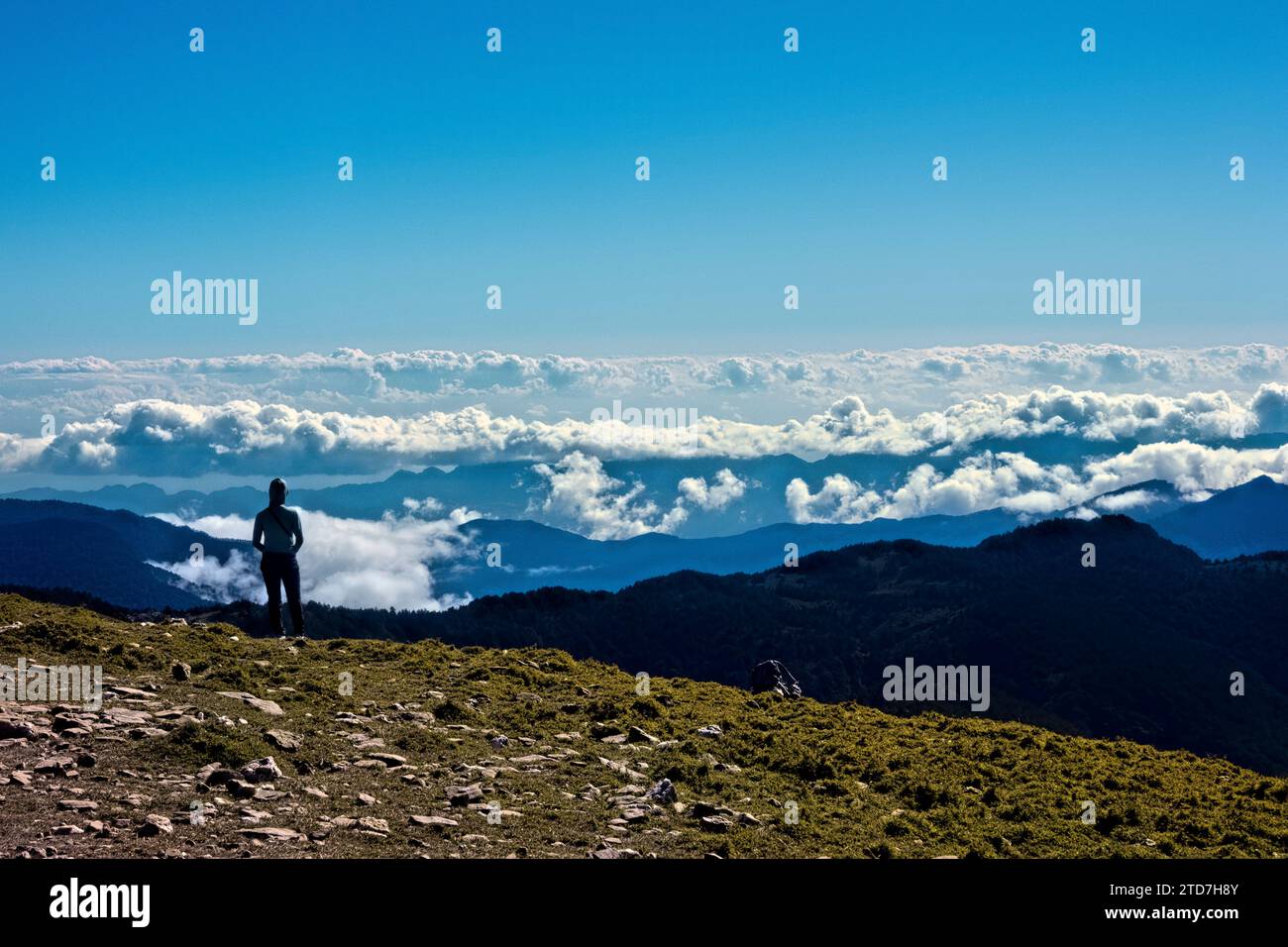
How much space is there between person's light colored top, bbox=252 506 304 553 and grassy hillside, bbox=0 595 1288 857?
3.15m

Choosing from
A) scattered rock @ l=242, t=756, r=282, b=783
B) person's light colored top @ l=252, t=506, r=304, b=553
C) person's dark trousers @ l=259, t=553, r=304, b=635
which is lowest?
scattered rock @ l=242, t=756, r=282, b=783

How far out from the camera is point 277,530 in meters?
30.2

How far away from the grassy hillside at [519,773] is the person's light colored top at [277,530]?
315 centimetres

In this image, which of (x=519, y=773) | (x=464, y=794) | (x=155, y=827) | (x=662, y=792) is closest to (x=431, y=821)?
(x=464, y=794)

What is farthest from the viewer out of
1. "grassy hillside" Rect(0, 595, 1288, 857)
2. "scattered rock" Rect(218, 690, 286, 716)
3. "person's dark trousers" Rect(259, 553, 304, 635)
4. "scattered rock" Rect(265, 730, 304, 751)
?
"person's dark trousers" Rect(259, 553, 304, 635)

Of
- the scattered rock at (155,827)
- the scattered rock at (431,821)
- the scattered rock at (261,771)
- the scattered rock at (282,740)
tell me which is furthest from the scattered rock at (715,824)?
the scattered rock at (155,827)

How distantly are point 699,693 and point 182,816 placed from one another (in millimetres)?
18894

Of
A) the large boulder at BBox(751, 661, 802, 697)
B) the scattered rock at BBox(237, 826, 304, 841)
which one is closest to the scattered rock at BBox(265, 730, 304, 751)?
the scattered rock at BBox(237, 826, 304, 841)

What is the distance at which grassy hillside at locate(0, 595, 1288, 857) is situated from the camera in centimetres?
1719

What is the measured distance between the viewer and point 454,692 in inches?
1110

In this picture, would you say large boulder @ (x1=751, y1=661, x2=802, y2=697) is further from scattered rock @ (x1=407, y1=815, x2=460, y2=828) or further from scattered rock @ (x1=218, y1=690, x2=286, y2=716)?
scattered rock @ (x1=407, y1=815, x2=460, y2=828)
